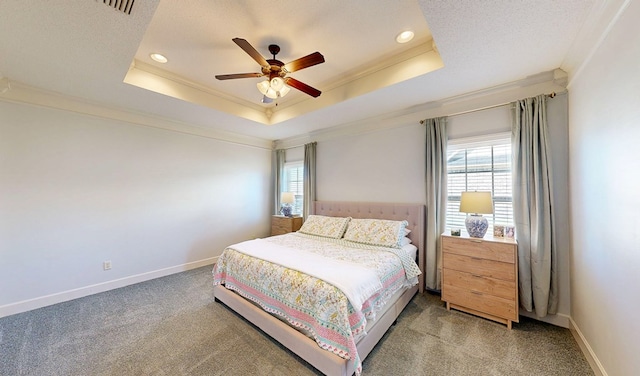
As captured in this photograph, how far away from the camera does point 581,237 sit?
2057 mm

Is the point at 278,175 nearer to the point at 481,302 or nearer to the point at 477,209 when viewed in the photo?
the point at 477,209

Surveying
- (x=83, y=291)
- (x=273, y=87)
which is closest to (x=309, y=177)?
(x=273, y=87)

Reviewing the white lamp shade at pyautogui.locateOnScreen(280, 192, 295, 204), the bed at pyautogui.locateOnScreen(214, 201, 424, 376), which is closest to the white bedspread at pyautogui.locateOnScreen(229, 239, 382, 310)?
the bed at pyautogui.locateOnScreen(214, 201, 424, 376)

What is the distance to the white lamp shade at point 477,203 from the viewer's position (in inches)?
96.8

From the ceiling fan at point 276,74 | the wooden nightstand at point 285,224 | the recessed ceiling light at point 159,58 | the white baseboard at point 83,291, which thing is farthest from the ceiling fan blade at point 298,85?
the white baseboard at point 83,291

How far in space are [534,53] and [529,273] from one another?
2.17m

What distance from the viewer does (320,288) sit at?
182 cm

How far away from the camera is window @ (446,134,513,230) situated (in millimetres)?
2736

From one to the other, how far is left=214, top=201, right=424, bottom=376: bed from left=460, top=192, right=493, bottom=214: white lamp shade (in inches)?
26.4

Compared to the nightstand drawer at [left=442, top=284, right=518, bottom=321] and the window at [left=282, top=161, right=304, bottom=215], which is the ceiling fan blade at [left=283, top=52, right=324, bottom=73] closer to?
the nightstand drawer at [left=442, top=284, right=518, bottom=321]

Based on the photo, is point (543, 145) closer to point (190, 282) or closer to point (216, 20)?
point (216, 20)

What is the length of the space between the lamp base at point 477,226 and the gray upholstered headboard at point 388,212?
0.67 meters

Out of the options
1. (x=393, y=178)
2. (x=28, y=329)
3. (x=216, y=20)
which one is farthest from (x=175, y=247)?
(x=393, y=178)

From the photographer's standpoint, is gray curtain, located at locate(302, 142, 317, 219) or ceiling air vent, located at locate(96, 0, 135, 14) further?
gray curtain, located at locate(302, 142, 317, 219)
